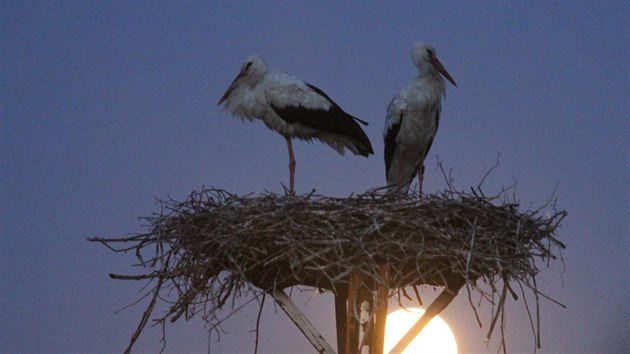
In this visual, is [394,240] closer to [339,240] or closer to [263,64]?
[339,240]

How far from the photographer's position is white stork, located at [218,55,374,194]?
313 inches

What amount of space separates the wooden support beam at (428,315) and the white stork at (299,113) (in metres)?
1.81

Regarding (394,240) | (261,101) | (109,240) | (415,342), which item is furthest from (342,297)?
(261,101)

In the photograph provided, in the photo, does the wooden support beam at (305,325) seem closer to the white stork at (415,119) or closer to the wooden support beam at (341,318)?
the wooden support beam at (341,318)

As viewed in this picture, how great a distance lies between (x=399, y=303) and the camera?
6.07 meters

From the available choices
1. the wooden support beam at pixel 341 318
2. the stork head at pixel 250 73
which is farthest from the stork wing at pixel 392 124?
the wooden support beam at pixel 341 318

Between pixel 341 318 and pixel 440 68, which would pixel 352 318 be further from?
pixel 440 68

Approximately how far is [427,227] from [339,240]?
0.48 m

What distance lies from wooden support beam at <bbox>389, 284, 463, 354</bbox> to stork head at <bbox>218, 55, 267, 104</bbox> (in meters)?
2.66

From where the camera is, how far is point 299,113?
795 cm

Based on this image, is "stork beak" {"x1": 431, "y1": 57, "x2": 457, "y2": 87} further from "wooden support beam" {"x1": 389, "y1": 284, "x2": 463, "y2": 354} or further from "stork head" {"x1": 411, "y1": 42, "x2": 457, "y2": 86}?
"wooden support beam" {"x1": 389, "y1": 284, "x2": 463, "y2": 354}

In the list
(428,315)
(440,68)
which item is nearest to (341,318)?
(428,315)

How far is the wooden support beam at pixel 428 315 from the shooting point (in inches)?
252

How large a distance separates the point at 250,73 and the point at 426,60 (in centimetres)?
137
